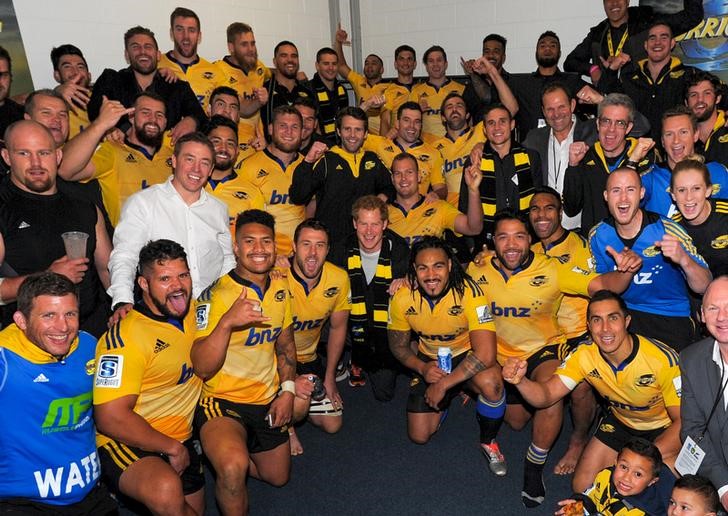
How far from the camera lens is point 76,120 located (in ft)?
15.9

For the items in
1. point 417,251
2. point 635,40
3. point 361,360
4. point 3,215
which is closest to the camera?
point 3,215

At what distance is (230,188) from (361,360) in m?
1.52

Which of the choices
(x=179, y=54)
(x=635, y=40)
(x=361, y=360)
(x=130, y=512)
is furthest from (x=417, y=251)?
(x=635, y=40)

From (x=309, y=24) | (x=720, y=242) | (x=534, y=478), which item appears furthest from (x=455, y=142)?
(x=309, y=24)

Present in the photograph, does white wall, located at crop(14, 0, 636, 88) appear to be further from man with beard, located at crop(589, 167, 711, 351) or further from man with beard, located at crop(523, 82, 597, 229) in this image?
man with beard, located at crop(589, 167, 711, 351)

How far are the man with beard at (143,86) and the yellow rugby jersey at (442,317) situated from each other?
6.45ft

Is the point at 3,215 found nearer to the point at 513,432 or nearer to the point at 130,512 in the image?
the point at 130,512

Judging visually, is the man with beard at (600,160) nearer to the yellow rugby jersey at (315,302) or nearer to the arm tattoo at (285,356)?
the yellow rugby jersey at (315,302)

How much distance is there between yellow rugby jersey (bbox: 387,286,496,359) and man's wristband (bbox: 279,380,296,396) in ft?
2.61

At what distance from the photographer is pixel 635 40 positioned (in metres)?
5.85

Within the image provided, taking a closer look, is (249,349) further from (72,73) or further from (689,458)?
(72,73)

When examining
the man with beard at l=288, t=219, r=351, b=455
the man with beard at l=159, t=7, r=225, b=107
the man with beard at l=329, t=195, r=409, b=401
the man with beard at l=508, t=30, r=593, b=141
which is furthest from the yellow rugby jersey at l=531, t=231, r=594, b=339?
the man with beard at l=159, t=7, r=225, b=107

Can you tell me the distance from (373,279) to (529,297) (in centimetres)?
107

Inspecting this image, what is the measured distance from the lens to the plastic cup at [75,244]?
118 inches
